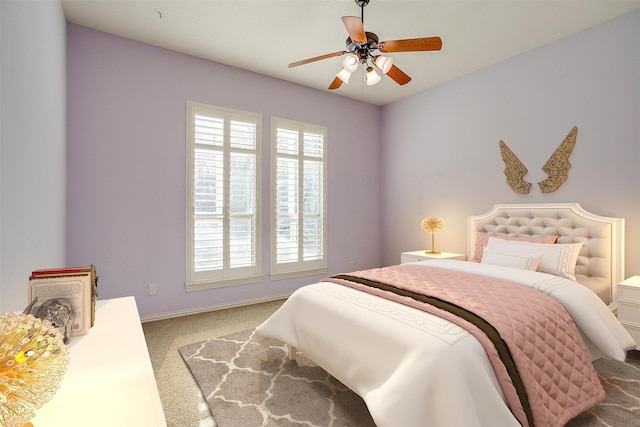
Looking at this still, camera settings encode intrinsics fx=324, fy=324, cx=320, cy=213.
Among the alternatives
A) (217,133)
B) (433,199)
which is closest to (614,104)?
(433,199)

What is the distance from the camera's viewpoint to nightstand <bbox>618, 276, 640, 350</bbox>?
2438 mm

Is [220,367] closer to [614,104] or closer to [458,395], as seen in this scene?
[458,395]

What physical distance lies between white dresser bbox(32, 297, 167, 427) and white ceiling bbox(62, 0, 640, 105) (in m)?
2.69

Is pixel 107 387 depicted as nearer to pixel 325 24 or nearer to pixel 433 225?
pixel 325 24

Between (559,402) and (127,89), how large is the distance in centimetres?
421

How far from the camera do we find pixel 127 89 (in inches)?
131

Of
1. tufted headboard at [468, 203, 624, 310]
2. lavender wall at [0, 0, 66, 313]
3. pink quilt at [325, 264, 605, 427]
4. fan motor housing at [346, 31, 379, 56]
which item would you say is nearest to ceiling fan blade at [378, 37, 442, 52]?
fan motor housing at [346, 31, 379, 56]

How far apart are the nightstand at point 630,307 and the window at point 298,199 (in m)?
3.13

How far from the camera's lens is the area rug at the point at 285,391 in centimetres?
183

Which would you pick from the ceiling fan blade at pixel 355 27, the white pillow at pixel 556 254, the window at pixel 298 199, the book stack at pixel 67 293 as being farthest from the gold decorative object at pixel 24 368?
the window at pixel 298 199

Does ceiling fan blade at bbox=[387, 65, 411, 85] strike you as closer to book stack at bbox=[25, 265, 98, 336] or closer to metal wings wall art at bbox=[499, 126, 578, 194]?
metal wings wall art at bbox=[499, 126, 578, 194]

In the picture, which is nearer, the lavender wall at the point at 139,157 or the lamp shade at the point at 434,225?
the lavender wall at the point at 139,157

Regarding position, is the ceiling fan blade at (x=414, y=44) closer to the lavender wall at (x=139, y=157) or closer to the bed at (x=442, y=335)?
the bed at (x=442, y=335)

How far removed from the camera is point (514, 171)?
362cm
